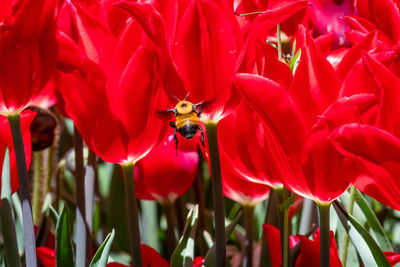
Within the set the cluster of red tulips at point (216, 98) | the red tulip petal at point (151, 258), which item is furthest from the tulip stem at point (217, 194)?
the red tulip petal at point (151, 258)

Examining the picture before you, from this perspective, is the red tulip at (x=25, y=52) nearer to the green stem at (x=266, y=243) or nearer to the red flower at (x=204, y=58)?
the red flower at (x=204, y=58)

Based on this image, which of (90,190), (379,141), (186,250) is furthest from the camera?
(90,190)

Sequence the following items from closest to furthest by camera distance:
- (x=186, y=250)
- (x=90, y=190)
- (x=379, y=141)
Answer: (x=379, y=141) → (x=186, y=250) → (x=90, y=190)

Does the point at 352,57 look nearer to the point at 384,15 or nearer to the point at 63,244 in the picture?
the point at 384,15

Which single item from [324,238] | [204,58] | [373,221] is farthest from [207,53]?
[373,221]

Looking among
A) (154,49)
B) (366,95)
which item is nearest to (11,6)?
(154,49)

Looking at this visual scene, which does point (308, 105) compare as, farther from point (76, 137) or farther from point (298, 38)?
point (76, 137)
